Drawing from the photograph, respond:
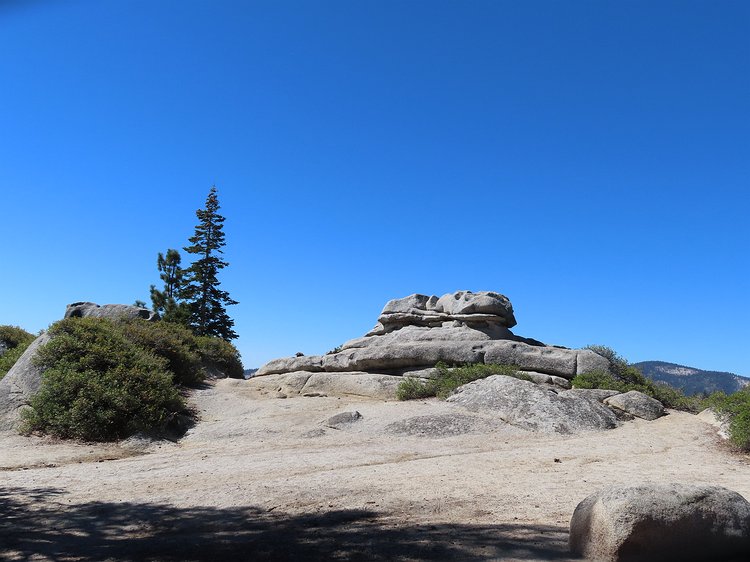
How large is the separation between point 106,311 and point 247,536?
2142 centimetres

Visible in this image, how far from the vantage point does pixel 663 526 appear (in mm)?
4629

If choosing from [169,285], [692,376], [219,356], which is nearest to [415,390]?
[219,356]

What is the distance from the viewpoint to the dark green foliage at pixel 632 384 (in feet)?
59.6

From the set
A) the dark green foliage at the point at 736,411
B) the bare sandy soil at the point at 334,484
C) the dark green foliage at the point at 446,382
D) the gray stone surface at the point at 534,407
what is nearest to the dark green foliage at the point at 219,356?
the bare sandy soil at the point at 334,484

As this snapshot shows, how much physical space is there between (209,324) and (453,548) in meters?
37.8

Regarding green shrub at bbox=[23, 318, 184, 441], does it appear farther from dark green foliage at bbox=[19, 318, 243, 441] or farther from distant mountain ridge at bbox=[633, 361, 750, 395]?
distant mountain ridge at bbox=[633, 361, 750, 395]

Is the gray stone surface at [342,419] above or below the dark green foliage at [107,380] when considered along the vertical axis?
below

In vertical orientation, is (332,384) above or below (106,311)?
below

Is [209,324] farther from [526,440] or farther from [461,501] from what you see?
[461,501]

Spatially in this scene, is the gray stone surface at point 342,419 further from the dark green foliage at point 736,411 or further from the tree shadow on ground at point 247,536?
the dark green foliage at point 736,411

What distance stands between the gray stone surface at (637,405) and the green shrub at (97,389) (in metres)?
12.9

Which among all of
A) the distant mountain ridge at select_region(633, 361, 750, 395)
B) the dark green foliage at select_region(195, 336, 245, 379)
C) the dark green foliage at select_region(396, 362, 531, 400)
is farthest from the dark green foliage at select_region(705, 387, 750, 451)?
the distant mountain ridge at select_region(633, 361, 750, 395)

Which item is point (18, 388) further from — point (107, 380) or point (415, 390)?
point (415, 390)

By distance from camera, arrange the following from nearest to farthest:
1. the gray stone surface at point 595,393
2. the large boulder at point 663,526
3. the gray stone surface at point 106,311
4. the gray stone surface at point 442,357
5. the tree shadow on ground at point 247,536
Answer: the large boulder at point 663,526 < the tree shadow on ground at point 247,536 < the gray stone surface at point 595,393 < the gray stone surface at point 442,357 < the gray stone surface at point 106,311
